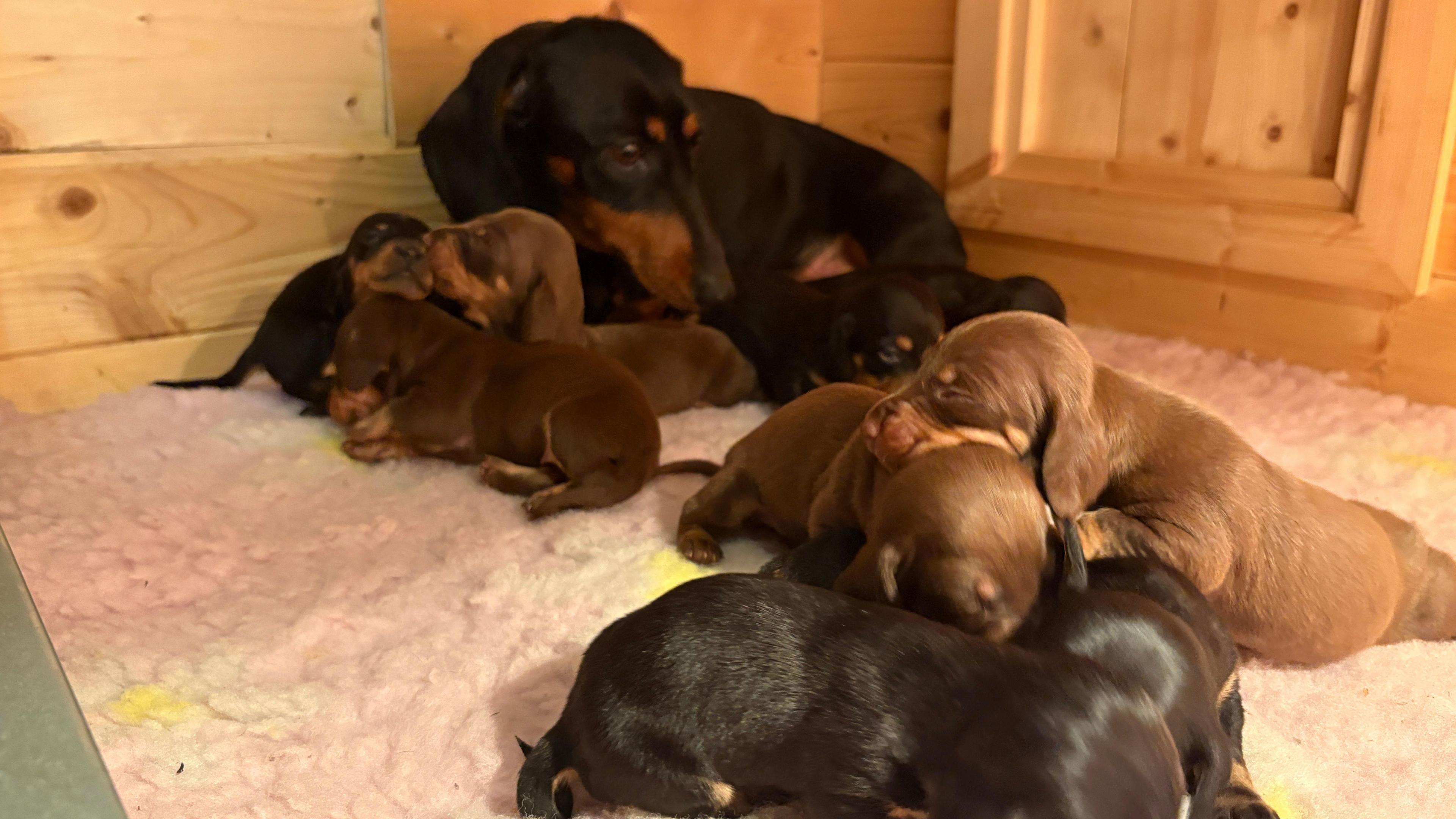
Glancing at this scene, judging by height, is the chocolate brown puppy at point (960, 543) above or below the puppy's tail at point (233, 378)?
above

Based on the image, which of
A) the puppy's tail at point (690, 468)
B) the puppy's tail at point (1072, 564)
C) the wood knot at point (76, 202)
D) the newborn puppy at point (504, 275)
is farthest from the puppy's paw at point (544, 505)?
the wood knot at point (76, 202)

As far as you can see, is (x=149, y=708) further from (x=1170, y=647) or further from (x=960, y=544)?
(x=1170, y=647)

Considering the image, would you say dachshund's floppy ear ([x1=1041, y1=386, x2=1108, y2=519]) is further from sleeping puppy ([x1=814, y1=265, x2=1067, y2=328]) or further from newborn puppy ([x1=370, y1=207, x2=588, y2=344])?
newborn puppy ([x1=370, y1=207, x2=588, y2=344])

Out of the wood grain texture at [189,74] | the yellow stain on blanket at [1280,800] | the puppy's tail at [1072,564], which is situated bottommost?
the yellow stain on blanket at [1280,800]

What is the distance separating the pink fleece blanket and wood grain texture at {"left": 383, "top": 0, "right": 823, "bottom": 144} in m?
1.04

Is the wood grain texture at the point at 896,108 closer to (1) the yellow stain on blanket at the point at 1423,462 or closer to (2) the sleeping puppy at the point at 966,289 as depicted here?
(2) the sleeping puppy at the point at 966,289

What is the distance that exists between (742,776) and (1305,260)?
230 cm

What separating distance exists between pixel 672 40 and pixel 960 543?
2.66 metres

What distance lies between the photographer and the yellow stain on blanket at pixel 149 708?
1.42m

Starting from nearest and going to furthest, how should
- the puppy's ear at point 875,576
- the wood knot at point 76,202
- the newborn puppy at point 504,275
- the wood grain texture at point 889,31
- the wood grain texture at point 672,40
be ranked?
1. the puppy's ear at point 875,576
2. the newborn puppy at point 504,275
3. the wood knot at point 76,202
4. the wood grain texture at point 672,40
5. the wood grain texture at point 889,31

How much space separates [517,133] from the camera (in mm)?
2717

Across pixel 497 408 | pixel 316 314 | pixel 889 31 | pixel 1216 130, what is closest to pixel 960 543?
pixel 497 408

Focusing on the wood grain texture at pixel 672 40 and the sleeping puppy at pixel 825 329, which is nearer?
the sleeping puppy at pixel 825 329

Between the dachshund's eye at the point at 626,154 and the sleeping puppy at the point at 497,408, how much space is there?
1.83 feet
